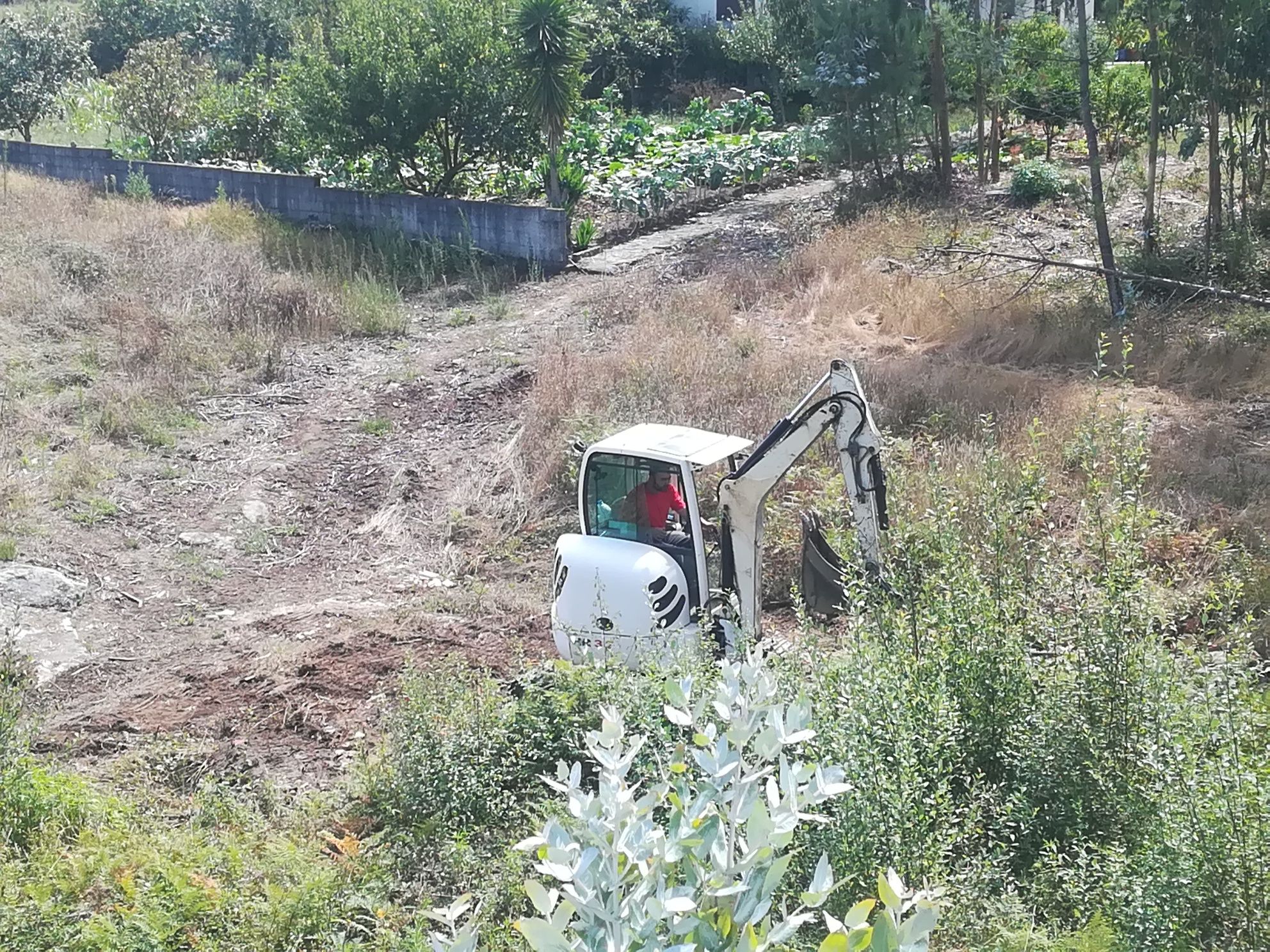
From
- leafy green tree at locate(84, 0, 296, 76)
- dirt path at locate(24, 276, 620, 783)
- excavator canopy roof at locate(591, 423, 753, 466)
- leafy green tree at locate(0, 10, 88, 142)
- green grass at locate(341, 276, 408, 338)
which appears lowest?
dirt path at locate(24, 276, 620, 783)

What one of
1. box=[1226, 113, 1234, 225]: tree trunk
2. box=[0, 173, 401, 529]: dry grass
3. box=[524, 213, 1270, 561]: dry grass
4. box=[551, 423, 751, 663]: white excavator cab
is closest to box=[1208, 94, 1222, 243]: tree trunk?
box=[1226, 113, 1234, 225]: tree trunk

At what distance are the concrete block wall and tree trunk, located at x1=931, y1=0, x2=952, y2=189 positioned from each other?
6.83 meters

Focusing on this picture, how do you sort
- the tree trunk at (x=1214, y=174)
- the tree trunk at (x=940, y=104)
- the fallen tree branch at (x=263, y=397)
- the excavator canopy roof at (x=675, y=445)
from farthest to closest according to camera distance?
the tree trunk at (x=940, y=104) → the tree trunk at (x=1214, y=174) → the fallen tree branch at (x=263, y=397) → the excavator canopy roof at (x=675, y=445)

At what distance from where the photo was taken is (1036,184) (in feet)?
66.1

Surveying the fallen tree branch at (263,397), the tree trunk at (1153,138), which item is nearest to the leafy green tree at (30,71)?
the fallen tree branch at (263,397)

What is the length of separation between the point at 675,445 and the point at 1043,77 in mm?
19035

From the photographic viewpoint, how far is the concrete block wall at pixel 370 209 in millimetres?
19719

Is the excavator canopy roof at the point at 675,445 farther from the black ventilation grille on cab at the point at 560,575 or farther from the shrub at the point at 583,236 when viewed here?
the shrub at the point at 583,236

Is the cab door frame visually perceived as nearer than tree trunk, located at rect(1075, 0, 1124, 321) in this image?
Yes

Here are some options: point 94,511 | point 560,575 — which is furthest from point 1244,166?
point 94,511

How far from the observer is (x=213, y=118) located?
2608 centimetres

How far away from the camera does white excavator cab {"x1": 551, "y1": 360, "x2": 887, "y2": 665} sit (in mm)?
7578

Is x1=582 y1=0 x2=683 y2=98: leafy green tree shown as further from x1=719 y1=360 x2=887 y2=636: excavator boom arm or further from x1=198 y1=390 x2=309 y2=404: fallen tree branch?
x1=719 y1=360 x2=887 y2=636: excavator boom arm

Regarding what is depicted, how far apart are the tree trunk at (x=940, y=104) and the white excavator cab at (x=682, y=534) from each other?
47.9ft
